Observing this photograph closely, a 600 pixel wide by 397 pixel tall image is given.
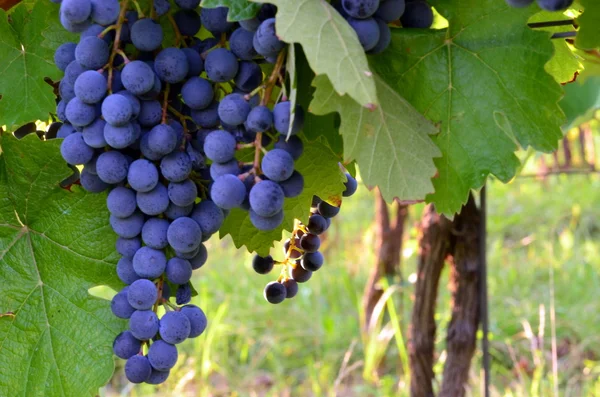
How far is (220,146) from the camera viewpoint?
66cm

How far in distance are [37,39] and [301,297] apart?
321 cm

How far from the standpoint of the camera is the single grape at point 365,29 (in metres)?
0.63

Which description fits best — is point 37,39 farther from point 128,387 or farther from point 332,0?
point 128,387

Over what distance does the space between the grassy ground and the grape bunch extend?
1.93 m

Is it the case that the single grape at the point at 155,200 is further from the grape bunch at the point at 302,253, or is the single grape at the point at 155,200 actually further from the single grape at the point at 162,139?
the grape bunch at the point at 302,253

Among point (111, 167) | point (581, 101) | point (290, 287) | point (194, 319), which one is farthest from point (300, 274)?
point (581, 101)

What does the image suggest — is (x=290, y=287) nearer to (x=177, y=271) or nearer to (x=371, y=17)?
(x=177, y=271)

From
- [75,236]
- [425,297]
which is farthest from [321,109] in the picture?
[425,297]

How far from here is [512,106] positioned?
77 cm

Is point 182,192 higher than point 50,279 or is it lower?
higher

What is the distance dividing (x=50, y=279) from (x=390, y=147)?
0.48m

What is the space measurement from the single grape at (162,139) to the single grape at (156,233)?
86 millimetres

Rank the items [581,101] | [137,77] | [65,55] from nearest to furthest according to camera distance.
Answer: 1. [137,77]
2. [65,55]
3. [581,101]

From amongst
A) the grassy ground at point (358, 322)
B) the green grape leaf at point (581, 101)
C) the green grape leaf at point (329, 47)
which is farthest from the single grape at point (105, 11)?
the grassy ground at point (358, 322)
